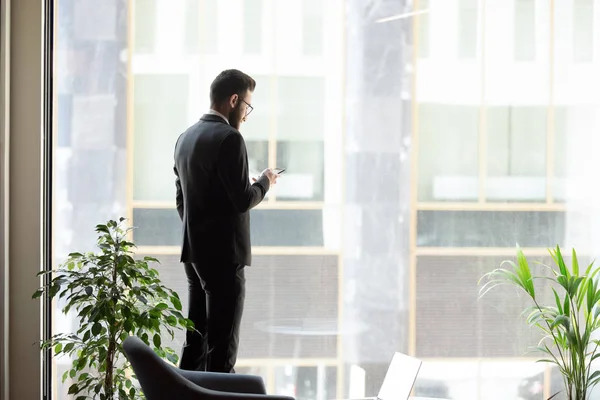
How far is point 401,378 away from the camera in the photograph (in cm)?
319

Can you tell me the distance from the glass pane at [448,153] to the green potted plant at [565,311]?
18.0 inches

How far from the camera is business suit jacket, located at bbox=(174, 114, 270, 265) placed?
308 cm

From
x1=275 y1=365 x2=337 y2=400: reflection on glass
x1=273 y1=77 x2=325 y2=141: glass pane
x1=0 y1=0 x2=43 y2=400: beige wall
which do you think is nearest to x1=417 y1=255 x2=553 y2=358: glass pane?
x1=275 y1=365 x2=337 y2=400: reflection on glass

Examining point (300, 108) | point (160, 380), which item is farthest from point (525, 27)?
point (160, 380)

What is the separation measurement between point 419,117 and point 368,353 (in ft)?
3.99

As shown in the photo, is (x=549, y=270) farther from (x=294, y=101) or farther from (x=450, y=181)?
(x=294, y=101)

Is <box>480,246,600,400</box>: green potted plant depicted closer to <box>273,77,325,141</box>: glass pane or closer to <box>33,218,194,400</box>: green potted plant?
<box>273,77,325,141</box>: glass pane

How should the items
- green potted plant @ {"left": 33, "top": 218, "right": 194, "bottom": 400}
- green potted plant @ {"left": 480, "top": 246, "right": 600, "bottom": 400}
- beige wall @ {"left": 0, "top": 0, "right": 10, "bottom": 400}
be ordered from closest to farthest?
green potted plant @ {"left": 33, "top": 218, "right": 194, "bottom": 400}, beige wall @ {"left": 0, "top": 0, "right": 10, "bottom": 400}, green potted plant @ {"left": 480, "top": 246, "right": 600, "bottom": 400}

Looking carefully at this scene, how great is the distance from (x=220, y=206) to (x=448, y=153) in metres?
1.36

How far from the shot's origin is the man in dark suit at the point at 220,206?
3.09 metres

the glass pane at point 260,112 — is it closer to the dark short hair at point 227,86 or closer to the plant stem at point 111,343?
the dark short hair at point 227,86

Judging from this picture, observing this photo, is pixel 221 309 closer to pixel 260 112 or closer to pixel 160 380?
pixel 160 380

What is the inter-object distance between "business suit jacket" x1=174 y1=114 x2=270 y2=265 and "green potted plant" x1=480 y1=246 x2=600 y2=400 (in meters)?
1.33

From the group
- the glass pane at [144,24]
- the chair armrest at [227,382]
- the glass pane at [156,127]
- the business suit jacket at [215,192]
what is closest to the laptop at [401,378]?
the chair armrest at [227,382]
